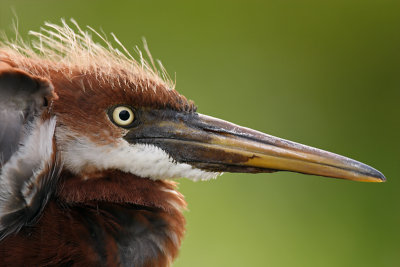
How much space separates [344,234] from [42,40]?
73.0 inches

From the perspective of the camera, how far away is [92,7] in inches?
120

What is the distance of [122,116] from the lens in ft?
4.48

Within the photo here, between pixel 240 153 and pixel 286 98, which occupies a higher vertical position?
pixel 286 98

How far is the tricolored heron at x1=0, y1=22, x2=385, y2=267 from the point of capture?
1.17m

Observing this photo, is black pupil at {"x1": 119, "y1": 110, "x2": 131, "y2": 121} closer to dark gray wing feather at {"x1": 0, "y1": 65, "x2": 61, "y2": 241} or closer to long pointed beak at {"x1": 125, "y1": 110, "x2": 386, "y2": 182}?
long pointed beak at {"x1": 125, "y1": 110, "x2": 386, "y2": 182}

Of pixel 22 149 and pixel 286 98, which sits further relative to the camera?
pixel 286 98

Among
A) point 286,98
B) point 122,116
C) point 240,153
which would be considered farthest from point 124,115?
point 286,98

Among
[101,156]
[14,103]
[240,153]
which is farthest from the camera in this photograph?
[240,153]

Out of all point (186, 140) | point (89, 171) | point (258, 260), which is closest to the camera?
point (89, 171)

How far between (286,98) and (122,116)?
1.84m

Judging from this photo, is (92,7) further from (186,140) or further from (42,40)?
(186,140)

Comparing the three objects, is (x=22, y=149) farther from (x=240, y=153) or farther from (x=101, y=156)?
(x=240, y=153)

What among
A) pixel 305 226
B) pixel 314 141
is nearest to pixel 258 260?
pixel 305 226

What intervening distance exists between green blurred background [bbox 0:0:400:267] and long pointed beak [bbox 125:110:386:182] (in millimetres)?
1278
